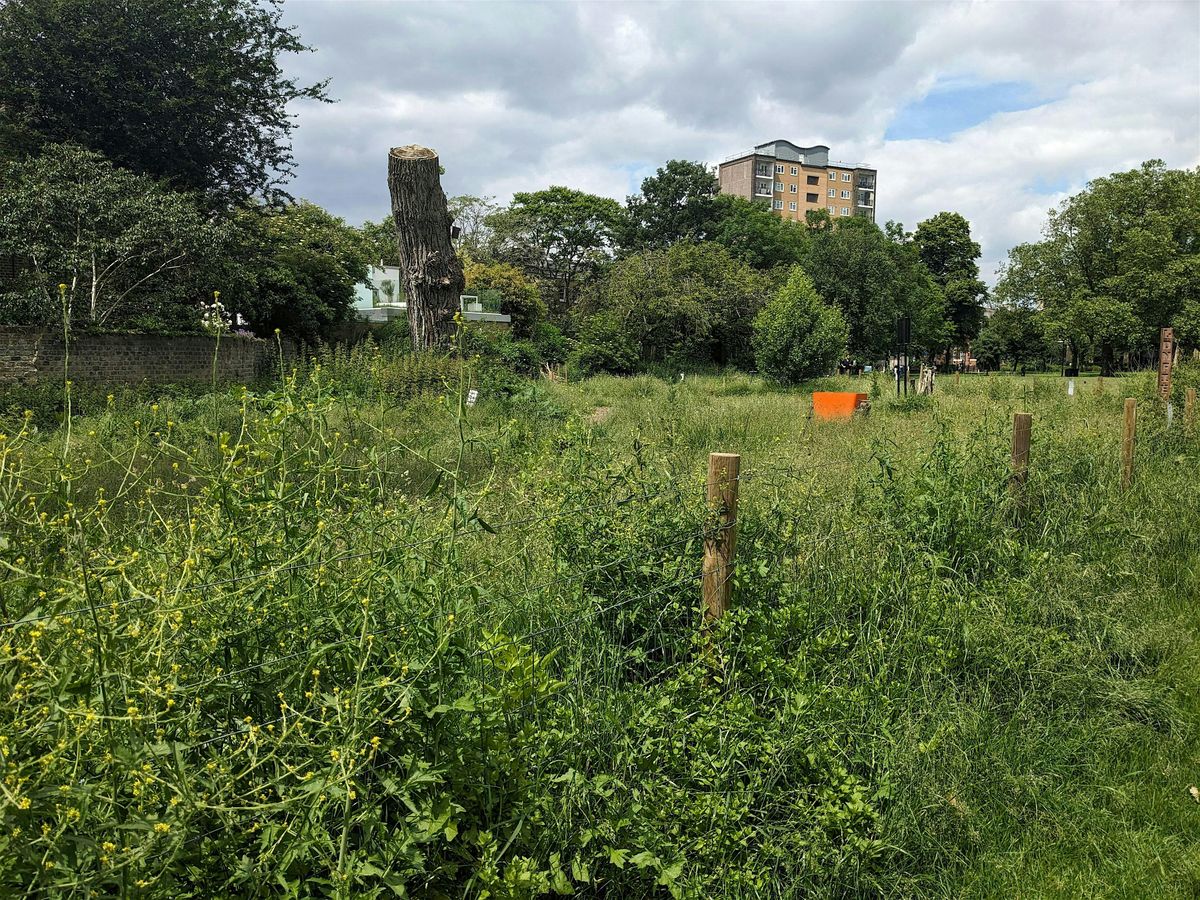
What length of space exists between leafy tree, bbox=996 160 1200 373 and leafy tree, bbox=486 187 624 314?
2574 centimetres

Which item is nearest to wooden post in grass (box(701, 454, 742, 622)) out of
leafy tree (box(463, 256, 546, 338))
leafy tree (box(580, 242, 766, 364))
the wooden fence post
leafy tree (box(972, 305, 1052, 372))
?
the wooden fence post

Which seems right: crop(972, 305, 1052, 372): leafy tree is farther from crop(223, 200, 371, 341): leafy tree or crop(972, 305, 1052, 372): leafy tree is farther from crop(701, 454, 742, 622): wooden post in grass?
→ crop(701, 454, 742, 622): wooden post in grass

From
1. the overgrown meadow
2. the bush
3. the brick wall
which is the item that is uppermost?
the bush

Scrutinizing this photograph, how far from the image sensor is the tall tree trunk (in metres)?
12.4

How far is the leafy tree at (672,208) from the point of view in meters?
51.4

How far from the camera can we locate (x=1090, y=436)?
7.14 metres

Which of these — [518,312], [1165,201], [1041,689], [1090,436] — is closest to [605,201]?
[518,312]

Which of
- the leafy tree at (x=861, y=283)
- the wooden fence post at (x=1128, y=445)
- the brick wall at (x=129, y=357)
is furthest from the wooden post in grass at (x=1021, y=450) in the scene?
the leafy tree at (x=861, y=283)

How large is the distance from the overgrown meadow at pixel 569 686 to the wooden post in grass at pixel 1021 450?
219 millimetres

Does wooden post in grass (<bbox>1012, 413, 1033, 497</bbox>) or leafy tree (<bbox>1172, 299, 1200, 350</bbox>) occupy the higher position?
leafy tree (<bbox>1172, 299, 1200, 350</bbox>)

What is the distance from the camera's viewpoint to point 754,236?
5272cm

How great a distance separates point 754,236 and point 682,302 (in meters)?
23.6

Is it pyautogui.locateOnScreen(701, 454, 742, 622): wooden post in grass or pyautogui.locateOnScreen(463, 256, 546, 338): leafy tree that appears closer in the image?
pyautogui.locateOnScreen(701, 454, 742, 622): wooden post in grass

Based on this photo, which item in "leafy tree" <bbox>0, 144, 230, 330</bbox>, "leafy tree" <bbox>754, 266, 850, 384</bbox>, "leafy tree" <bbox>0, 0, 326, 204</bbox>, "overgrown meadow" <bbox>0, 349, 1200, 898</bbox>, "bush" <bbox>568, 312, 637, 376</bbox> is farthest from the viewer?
"bush" <bbox>568, 312, 637, 376</bbox>
